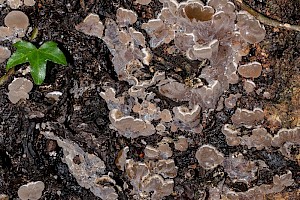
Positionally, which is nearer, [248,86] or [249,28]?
[249,28]

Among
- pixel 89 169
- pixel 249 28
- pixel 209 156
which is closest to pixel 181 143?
pixel 209 156

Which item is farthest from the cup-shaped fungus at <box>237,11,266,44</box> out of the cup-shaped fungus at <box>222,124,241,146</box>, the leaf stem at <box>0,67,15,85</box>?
the leaf stem at <box>0,67,15,85</box>

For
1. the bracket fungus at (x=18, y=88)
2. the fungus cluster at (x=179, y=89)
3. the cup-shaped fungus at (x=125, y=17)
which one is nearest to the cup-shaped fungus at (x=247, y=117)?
the fungus cluster at (x=179, y=89)

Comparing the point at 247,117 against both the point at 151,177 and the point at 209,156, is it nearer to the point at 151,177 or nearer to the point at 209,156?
the point at 209,156

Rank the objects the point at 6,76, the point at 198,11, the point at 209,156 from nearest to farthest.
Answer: the point at 198,11 → the point at 6,76 → the point at 209,156

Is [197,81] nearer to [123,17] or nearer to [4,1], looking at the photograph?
[123,17]

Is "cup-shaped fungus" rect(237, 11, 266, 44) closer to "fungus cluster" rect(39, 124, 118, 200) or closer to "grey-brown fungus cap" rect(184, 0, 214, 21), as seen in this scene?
"grey-brown fungus cap" rect(184, 0, 214, 21)
